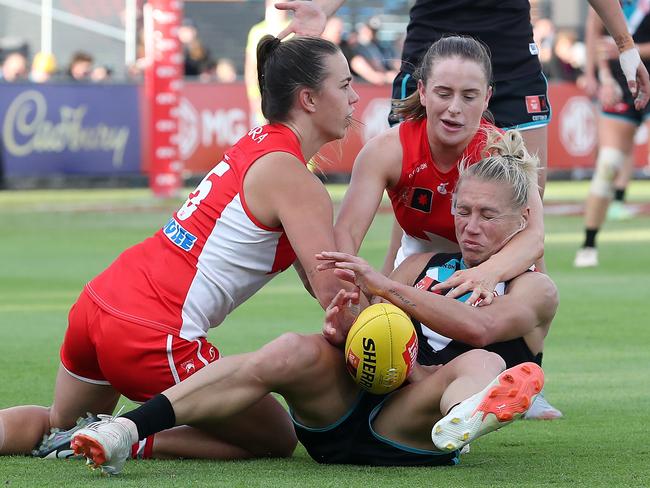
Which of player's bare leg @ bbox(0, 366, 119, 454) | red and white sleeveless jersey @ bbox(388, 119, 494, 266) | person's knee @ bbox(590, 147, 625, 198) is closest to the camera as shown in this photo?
player's bare leg @ bbox(0, 366, 119, 454)

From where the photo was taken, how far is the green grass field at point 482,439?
4566 mm

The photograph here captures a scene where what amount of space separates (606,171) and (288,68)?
6.77 metres

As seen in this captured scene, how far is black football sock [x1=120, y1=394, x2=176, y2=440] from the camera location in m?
4.52

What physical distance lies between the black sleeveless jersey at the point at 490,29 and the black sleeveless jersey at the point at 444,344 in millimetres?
1523

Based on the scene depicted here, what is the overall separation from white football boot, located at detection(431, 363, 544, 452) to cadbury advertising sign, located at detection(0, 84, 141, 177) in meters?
16.5

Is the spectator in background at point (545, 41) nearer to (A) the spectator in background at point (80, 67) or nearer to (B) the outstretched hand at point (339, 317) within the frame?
(A) the spectator in background at point (80, 67)

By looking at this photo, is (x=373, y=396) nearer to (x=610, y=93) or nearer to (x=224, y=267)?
(x=224, y=267)

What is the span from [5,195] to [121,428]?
54.0ft

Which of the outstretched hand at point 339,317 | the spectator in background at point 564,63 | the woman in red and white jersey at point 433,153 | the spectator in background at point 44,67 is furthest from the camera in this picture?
the spectator in background at point 564,63

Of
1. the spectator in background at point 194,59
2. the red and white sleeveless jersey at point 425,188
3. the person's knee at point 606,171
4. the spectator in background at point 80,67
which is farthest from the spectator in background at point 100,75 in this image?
the red and white sleeveless jersey at point 425,188

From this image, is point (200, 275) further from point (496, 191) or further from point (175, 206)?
point (175, 206)

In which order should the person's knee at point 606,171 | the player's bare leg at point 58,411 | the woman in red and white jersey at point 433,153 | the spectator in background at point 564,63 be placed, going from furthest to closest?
the spectator in background at point 564,63 → the person's knee at point 606,171 → the woman in red and white jersey at point 433,153 → the player's bare leg at point 58,411

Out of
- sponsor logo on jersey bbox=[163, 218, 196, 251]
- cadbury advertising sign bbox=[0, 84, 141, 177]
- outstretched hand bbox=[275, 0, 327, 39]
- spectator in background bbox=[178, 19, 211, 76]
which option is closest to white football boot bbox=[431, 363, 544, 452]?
sponsor logo on jersey bbox=[163, 218, 196, 251]

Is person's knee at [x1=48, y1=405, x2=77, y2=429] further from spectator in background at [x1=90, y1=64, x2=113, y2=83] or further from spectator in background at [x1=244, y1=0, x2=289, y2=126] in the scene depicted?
spectator in background at [x1=90, y1=64, x2=113, y2=83]
